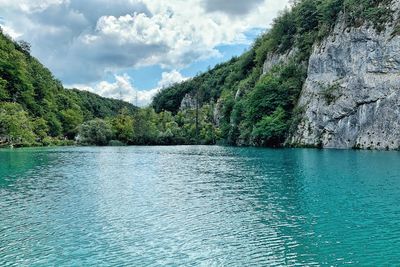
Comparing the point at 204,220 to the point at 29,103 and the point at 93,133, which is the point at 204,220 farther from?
the point at 29,103

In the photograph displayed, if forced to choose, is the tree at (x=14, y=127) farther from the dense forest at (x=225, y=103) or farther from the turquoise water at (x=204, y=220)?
the turquoise water at (x=204, y=220)

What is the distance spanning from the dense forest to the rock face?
3.05 metres

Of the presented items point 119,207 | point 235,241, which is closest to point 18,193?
point 119,207

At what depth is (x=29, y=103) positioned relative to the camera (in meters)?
137

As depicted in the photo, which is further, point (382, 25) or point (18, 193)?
point (382, 25)

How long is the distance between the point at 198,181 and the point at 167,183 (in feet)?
9.31

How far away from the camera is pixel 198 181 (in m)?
37.5

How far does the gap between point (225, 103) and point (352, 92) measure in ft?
175

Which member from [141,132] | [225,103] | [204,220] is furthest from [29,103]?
[204,220]

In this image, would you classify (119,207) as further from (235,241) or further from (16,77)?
(16,77)

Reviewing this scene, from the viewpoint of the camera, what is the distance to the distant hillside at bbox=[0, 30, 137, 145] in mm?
107250

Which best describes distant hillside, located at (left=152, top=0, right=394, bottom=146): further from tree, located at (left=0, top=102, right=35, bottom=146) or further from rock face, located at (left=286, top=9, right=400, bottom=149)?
tree, located at (left=0, top=102, right=35, bottom=146)

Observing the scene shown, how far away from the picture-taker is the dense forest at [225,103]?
9262cm

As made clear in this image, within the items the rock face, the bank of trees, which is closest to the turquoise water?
the rock face
